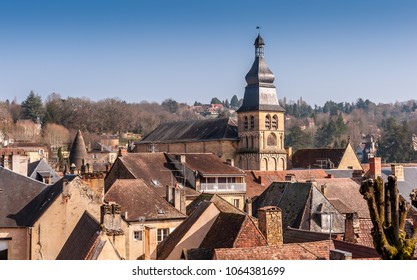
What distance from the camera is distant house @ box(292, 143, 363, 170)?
47.5 metres

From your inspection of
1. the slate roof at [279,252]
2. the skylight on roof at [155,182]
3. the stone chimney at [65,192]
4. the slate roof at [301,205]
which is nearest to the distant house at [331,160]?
the skylight on roof at [155,182]

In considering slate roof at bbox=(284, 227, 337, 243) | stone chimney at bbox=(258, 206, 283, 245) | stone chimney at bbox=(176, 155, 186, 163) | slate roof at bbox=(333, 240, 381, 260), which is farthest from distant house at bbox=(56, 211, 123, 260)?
stone chimney at bbox=(176, 155, 186, 163)

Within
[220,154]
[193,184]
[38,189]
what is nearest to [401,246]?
[38,189]

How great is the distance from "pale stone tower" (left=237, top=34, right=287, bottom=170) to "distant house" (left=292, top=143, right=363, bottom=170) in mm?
2250

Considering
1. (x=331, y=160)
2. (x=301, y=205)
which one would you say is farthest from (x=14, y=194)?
(x=331, y=160)

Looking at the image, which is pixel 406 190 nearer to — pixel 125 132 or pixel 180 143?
pixel 180 143

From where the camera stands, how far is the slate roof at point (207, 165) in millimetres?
28688

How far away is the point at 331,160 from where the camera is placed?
158 feet

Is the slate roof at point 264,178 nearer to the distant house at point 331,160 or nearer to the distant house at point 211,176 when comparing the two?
the distant house at point 211,176

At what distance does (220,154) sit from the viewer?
156ft

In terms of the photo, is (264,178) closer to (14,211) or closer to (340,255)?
(14,211)

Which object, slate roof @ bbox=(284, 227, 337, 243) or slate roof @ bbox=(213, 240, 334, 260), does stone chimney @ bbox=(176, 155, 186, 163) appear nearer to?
slate roof @ bbox=(284, 227, 337, 243)

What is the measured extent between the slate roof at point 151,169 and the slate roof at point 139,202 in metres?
6.05

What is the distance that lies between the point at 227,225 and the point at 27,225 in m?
4.44
